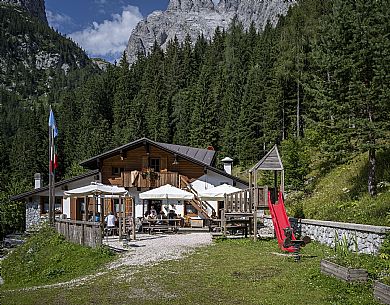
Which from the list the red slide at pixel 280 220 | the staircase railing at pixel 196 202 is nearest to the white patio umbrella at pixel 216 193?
the staircase railing at pixel 196 202

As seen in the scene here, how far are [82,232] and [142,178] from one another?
13.3m

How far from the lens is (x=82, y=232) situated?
17.9 metres

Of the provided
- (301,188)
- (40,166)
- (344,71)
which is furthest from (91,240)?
(40,166)

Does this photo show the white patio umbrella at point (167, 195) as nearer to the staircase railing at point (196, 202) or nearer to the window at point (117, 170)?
the staircase railing at point (196, 202)

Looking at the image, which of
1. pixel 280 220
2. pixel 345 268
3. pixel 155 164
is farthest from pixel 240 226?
pixel 155 164

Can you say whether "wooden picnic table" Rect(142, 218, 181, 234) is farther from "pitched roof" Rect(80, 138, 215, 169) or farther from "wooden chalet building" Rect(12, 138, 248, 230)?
"pitched roof" Rect(80, 138, 215, 169)

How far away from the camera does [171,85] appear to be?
86.2m

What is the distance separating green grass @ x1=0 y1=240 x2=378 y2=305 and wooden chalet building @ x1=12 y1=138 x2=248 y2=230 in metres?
17.3

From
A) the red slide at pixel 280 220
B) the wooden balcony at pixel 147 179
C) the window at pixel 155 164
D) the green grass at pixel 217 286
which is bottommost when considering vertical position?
the green grass at pixel 217 286

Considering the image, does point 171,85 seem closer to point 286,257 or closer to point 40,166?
point 40,166

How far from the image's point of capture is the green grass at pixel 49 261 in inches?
537

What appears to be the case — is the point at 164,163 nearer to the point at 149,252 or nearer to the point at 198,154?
the point at 198,154

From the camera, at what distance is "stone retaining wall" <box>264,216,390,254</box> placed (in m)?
11.9

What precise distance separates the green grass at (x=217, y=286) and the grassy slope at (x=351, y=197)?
3441 millimetres
